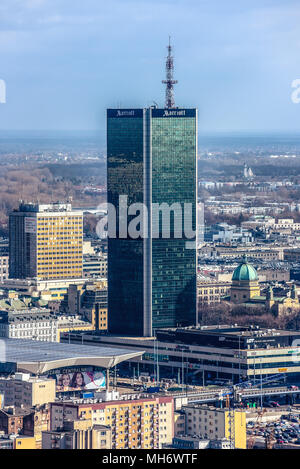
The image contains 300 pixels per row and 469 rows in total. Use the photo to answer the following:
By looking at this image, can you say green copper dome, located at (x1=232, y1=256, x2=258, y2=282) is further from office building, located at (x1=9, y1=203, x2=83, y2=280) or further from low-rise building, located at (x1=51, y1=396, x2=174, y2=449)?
low-rise building, located at (x1=51, y1=396, x2=174, y2=449)

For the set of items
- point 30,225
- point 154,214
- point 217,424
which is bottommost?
point 217,424

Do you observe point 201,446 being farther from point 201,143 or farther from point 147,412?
point 201,143

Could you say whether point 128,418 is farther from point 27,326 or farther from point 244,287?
point 244,287

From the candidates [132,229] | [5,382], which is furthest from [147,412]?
[132,229]

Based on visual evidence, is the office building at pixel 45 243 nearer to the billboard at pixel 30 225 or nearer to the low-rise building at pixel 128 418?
Result: the billboard at pixel 30 225

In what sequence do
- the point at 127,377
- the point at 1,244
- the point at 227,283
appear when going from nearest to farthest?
the point at 127,377
the point at 227,283
the point at 1,244

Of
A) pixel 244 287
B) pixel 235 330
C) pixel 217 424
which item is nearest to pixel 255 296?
pixel 244 287
